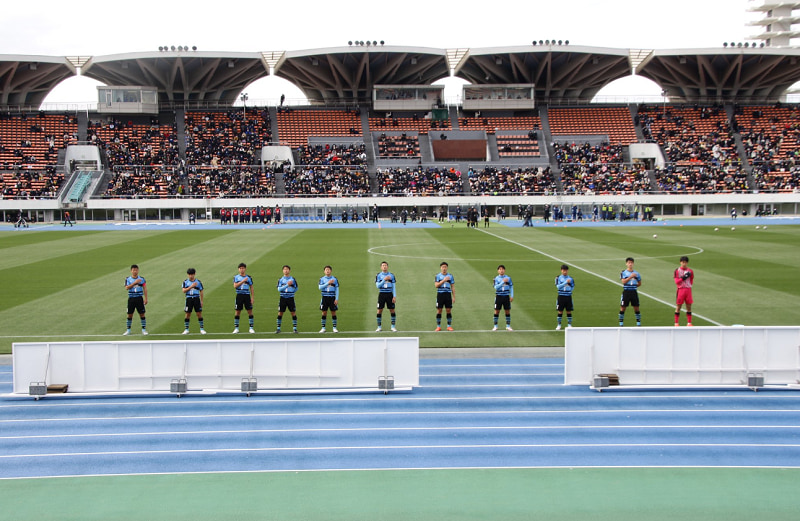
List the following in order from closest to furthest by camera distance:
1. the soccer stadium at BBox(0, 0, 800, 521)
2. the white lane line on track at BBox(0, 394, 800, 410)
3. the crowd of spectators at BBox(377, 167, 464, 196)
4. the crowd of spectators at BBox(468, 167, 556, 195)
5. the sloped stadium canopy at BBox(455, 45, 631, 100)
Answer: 1. the soccer stadium at BBox(0, 0, 800, 521)
2. the white lane line on track at BBox(0, 394, 800, 410)
3. the crowd of spectators at BBox(377, 167, 464, 196)
4. the crowd of spectators at BBox(468, 167, 556, 195)
5. the sloped stadium canopy at BBox(455, 45, 631, 100)

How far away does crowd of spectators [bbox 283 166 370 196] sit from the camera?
2516 inches

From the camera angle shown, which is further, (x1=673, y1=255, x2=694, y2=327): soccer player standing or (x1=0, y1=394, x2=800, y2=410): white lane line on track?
(x1=673, y1=255, x2=694, y2=327): soccer player standing

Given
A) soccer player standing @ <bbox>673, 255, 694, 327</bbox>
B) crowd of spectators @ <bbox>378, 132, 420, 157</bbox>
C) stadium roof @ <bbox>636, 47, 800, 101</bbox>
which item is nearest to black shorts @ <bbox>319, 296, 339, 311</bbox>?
soccer player standing @ <bbox>673, 255, 694, 327</bbox>

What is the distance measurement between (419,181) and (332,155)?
34.6 ft

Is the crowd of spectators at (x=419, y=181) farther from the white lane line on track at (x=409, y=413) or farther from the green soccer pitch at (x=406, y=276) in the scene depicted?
the white lane line on track at (x=409, y=413)

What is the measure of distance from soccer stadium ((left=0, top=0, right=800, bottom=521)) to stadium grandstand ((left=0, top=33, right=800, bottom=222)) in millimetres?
717

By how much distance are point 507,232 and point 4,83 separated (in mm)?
57714

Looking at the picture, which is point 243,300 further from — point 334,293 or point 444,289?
point 444,289

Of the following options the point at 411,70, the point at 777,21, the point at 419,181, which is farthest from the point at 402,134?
A: the point at 777,21

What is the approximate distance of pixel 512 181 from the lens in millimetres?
65438

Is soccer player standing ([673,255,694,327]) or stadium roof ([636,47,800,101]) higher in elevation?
stadium roof ([636,47,800,101])

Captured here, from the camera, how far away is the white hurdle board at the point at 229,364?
38.1ft

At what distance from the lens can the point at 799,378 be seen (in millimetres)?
11781

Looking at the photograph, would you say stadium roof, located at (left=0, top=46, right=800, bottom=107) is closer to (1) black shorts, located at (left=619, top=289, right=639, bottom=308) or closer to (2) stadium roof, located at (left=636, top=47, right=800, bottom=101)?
A: (2) stadium roof, located at (left=636, top=47, right=800, bottom=101)
